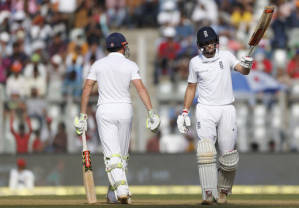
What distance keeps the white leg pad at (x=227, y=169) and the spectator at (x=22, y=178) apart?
23.9ft

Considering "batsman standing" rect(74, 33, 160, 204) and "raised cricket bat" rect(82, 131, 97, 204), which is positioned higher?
"batsman standing" rect(74, 33, 160, 204)

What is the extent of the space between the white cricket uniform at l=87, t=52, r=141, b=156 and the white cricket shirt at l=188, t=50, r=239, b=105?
2.40ft

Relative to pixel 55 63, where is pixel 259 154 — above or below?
below

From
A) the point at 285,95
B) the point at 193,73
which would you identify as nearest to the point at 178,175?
the point at 285,95

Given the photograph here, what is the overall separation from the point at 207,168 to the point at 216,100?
0.73 metres

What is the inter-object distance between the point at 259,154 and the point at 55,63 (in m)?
5.01

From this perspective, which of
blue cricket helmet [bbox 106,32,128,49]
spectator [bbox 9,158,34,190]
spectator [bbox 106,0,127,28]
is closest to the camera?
blue cricket helmet [bbox 106,32,128,49]

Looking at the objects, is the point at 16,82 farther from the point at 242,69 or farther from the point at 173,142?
the point at 242,69

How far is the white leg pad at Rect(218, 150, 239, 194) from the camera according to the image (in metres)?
9.69

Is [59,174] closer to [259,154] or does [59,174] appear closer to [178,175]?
[178,175]

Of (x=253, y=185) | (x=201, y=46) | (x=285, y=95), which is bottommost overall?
(x=253, y=185)

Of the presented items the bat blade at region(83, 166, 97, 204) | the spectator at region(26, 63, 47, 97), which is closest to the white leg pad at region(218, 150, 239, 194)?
the bat blade at region(83, 166, 97, 204)

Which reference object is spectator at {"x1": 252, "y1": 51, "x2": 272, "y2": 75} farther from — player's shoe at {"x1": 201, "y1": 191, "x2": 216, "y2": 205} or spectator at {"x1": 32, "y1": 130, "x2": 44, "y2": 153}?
player's shoe at {"x1": 201, "y1": 191, "x2": 216, "y2": 205}

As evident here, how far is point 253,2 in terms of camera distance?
69.0ft
